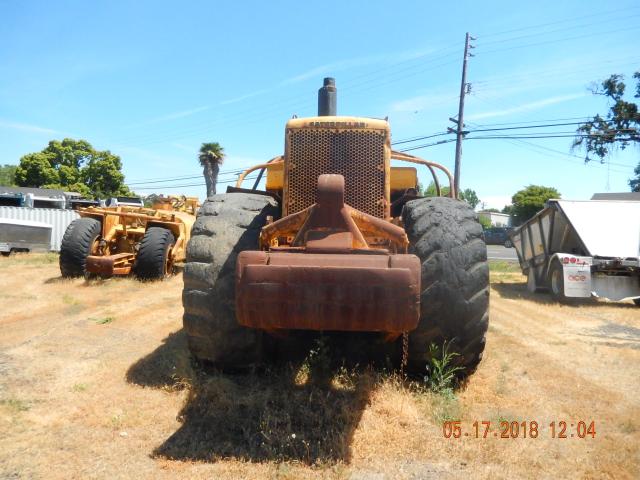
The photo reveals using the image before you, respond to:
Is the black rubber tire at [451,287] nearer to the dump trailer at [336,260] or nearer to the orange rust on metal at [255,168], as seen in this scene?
the dump trailer at [336,260]

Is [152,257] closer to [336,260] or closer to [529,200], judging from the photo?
[336,260]

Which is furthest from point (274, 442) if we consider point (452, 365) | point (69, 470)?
point (452, 365)

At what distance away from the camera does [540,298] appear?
1000cm

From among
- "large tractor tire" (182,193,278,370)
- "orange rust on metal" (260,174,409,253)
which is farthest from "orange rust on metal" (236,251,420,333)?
"large tractor tire" (182,193,278,370)

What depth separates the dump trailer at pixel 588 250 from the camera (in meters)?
8.90

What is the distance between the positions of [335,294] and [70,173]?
4157 centimetres

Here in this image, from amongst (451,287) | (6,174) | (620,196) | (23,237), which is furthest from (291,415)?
(6,174)

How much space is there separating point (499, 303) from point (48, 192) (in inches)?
1190

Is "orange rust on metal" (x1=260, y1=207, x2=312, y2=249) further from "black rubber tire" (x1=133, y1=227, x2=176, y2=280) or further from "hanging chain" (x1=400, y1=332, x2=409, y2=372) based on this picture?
"black rubber tire" (x1=133, y1=227, x2=176, y2=280)

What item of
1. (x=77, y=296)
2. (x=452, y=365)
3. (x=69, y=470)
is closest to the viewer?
(x=69, y=470)

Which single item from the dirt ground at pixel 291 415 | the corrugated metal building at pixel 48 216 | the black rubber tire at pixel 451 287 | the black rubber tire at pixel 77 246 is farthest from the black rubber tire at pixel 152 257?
the corrugated metal building at pixel 48 216

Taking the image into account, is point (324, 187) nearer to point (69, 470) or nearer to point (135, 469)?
point (135, 469)

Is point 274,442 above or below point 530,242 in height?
below

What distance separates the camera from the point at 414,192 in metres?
4.93
